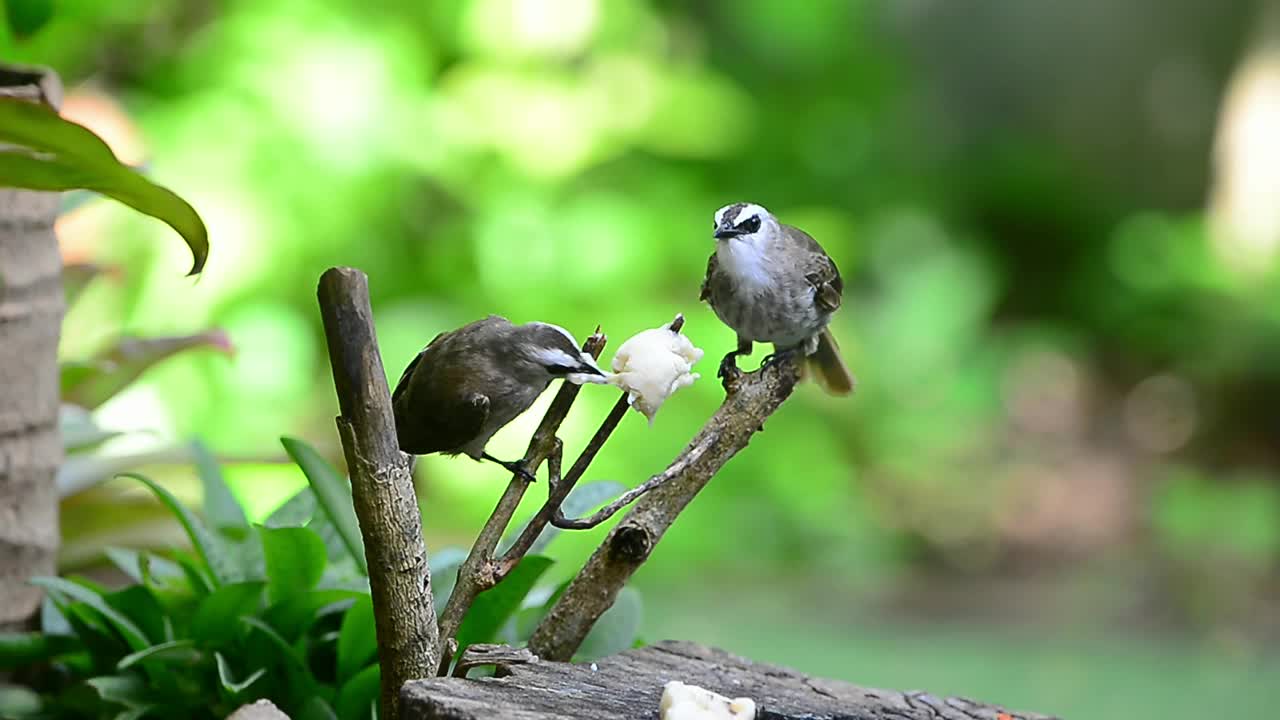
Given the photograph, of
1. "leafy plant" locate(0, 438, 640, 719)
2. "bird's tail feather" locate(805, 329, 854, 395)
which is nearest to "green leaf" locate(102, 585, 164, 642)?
"leafy plant" locate(0, 438, 640, 719)

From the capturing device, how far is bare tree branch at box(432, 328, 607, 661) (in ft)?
2.27

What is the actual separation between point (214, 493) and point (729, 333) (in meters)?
1.28

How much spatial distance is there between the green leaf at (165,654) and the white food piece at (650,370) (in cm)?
33

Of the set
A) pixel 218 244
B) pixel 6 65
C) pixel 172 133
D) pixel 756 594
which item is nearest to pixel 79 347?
pixel 6 65

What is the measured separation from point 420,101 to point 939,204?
1641mm

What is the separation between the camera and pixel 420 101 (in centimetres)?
271

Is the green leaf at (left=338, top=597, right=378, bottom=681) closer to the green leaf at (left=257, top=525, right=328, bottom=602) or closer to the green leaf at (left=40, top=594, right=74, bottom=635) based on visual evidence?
the green leaf at (left=257, top=525, right=328, bottom=602)

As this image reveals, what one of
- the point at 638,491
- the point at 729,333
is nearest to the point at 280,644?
the point at 638,491

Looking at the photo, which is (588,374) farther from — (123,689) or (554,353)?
(123,689)

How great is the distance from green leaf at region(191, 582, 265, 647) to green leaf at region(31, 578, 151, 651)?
0.04 m

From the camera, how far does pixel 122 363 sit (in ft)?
3.49

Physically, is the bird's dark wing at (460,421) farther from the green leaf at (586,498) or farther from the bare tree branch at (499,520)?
the green leaf at (586,498)

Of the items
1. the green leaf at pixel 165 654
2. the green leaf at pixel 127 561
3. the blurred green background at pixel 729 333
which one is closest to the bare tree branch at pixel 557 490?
the green leaf at pixel 165 654

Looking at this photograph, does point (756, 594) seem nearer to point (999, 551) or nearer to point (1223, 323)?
point (999, 551)
